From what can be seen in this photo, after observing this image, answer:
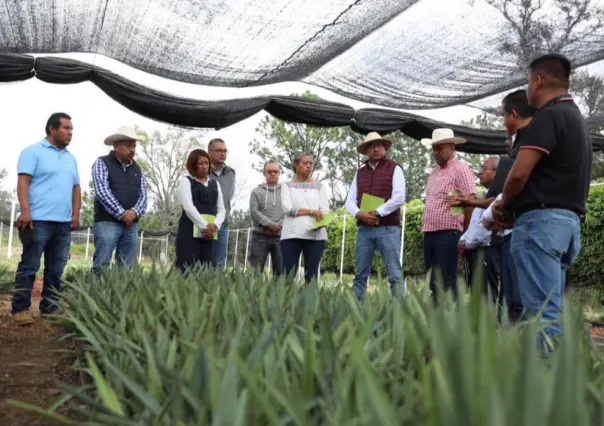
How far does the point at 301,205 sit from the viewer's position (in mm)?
5188

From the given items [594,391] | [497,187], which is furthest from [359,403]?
[497,187]

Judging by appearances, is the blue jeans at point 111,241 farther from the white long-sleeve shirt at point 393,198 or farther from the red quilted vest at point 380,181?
the red quilted vest at point 380,181

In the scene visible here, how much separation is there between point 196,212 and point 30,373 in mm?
2967

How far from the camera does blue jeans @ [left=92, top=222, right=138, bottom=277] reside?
15.5 feet

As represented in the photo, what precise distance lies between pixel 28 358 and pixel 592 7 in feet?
15.7

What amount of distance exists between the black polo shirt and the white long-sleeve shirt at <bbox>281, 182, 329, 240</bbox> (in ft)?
8.37

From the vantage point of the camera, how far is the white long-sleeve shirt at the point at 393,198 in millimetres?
4711

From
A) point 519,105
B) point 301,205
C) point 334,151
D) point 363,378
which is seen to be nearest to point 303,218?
point 301,205

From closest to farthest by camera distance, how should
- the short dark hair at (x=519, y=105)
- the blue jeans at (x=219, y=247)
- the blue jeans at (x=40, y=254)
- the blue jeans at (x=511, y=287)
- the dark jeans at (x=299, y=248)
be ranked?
the blue jeans at (x=511, y=287)
the short dark hair at (x=519, y=105)
the blue jeans at (x=40, y=254)
the dark jeans at (x=299, y=248)
the blue jeans at (x=219, y=247)

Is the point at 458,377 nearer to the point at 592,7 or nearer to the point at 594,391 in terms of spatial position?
the point at 594,391

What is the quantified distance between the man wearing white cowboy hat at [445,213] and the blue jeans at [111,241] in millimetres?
2193

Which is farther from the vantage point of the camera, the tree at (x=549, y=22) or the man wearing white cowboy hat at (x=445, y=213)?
the tree at (x=549, y=22)

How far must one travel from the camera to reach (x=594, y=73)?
627 cm

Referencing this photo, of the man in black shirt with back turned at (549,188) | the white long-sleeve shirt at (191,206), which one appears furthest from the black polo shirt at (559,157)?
the white long-sleeve shirt at (191,206)
